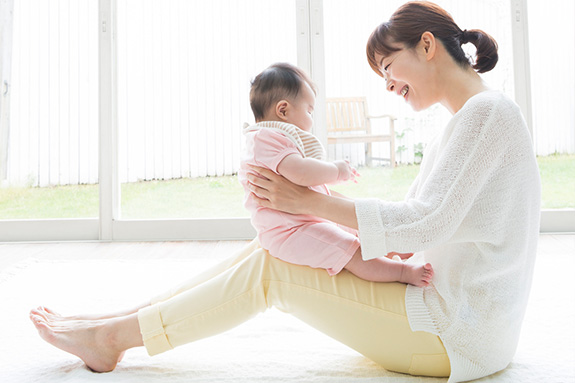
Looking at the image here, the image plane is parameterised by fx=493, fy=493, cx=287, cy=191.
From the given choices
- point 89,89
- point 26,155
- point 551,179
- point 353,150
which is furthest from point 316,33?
point 26,155

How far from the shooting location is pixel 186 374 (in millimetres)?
1185

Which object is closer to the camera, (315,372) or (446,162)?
(446,162)

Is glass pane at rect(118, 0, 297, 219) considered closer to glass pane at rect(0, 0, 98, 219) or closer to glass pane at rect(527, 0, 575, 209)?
glass pane at rect(0, 0, 98, 219)

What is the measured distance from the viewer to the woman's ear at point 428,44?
1.15 m

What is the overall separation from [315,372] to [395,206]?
0.47 metres

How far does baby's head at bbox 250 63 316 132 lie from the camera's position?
1.34 m

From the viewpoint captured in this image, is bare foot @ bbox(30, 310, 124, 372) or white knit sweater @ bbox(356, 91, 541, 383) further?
bare foot @ bbox(30, 310, 124, 372)

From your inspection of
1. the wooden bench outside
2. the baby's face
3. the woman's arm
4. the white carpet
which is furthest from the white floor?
the wooden bench outside

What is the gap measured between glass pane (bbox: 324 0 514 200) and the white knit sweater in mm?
2268

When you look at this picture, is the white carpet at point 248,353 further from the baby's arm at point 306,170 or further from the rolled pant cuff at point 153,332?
the baby's arm at point 306,170

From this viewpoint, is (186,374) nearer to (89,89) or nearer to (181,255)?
(181,255)

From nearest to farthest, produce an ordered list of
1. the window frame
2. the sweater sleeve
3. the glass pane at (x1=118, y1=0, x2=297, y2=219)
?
the sweater sleeve
the window frame
the glass pane at (x1=118, y1=0, x2=297, y2=219)

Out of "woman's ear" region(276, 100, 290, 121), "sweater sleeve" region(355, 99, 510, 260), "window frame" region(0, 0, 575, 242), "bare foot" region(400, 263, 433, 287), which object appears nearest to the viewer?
"sweater sleeve" region(355, 99, 510, 260)

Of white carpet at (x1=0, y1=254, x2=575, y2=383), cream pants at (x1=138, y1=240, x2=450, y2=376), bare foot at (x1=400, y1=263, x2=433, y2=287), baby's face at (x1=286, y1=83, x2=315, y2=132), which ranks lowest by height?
white carpet at (x1=0, y1=254, x2=575, y2=383)
